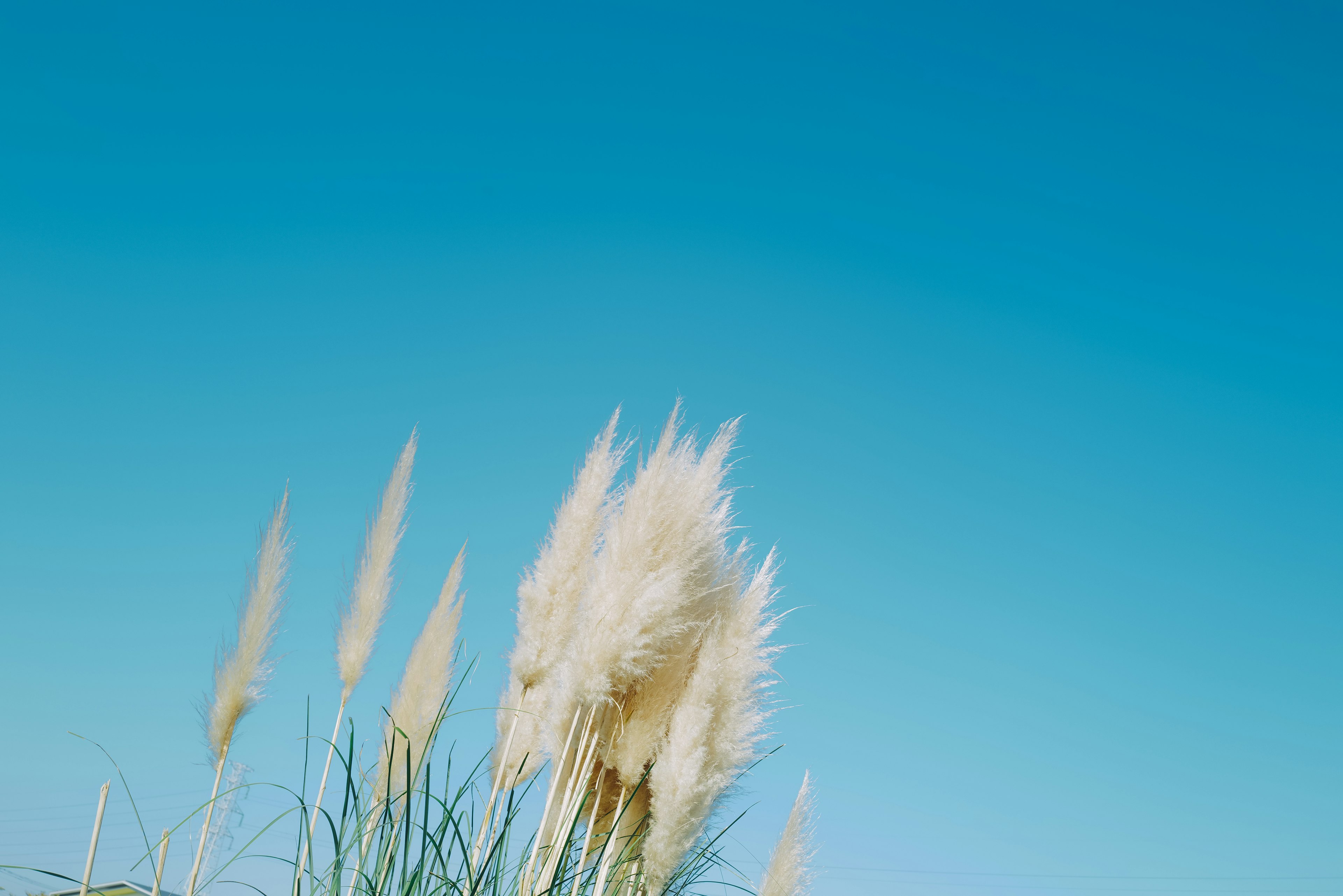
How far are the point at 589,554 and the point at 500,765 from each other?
59cm

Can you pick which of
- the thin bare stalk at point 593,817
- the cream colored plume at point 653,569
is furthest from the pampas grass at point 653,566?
the thin bare stalk at point 593,817

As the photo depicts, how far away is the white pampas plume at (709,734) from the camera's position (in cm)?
227

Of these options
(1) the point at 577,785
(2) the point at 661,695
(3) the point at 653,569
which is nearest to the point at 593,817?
(1) the point at 577,785

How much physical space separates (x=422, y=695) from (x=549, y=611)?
0.40 metres

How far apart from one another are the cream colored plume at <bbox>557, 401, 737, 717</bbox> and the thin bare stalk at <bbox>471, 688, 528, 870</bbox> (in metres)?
0.18

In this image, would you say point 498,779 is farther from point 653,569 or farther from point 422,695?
point 653,569

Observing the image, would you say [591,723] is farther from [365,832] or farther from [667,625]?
[365,832]

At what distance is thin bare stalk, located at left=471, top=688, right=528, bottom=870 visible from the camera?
2266 millimetres

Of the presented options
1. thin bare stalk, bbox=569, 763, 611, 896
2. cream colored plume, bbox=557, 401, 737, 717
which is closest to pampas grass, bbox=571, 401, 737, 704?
cream colored plume, bbox=557, 401, 737, 717

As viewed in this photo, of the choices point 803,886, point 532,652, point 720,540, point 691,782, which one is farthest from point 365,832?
point 803,886

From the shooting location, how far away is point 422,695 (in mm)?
2473

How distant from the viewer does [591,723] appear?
2.42 m

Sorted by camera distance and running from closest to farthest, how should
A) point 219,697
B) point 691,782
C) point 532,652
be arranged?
point 219,697 < point 691,782 < point 532,652

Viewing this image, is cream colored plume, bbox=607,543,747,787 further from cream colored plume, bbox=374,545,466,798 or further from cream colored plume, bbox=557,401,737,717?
cream colored plume, bbox=374,545,466,798
